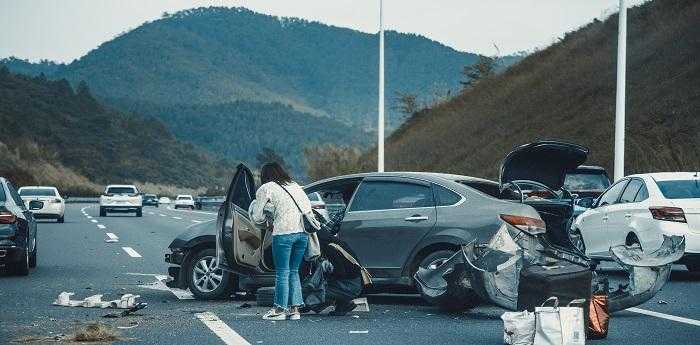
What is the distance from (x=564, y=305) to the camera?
10375mm

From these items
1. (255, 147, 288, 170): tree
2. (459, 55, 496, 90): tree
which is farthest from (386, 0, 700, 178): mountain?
(255, 147, 288, 170): tree

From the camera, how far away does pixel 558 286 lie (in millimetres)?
10344

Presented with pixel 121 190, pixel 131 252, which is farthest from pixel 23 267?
pixel 121 190

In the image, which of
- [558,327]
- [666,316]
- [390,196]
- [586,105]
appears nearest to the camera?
[558,327]

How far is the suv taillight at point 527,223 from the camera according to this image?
12312 mm

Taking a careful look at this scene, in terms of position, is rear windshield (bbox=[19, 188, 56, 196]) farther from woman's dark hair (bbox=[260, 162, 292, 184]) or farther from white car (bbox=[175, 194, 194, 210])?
white car (bbox=[175, 194, 194, 210])

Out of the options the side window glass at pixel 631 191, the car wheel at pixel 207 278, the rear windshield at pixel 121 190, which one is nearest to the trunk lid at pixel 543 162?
the car wheel at pixel 207 278

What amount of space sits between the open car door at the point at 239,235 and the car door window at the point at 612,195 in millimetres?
7048

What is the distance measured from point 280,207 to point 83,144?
428 feet

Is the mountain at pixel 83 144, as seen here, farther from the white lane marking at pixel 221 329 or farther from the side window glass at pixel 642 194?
the white lane marking at pixel 221 329

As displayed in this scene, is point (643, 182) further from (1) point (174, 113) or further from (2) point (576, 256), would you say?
(1) point (174, 113)

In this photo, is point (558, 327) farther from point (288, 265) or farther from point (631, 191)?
point (631, 191)

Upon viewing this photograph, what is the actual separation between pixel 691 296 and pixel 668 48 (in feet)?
124

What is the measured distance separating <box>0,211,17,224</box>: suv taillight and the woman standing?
5.62m
